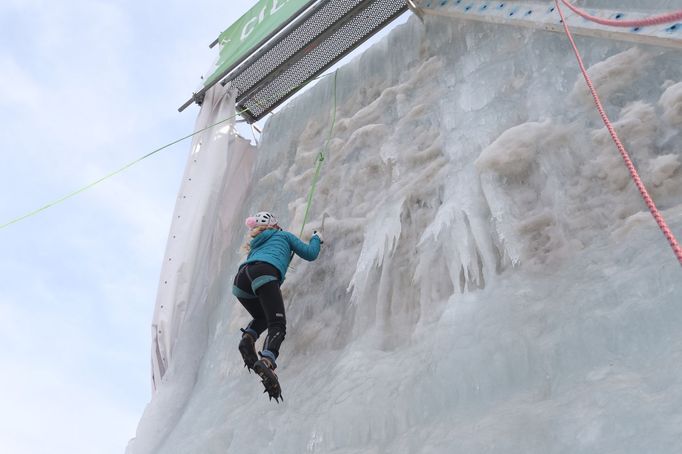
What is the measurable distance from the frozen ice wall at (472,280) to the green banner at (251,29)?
1.04 metres

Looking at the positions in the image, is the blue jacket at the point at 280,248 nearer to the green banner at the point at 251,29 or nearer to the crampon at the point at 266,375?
the crampon at the point at 266,375

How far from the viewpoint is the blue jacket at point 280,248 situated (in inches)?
135

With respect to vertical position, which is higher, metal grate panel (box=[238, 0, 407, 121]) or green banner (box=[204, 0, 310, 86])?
green banner (box=[204, 0, 310, 86])

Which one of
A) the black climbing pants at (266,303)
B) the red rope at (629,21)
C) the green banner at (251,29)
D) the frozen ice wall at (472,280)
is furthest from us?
the green banner at (251,29)

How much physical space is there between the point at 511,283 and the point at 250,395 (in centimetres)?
144

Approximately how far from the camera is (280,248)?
3.50m

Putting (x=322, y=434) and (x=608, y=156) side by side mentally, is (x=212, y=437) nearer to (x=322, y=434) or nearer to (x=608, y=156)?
(x=322, y=434)

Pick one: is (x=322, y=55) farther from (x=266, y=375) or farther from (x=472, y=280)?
(x=266, y=375)

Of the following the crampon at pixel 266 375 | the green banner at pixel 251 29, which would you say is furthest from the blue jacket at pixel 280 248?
the green banner at pixel 251 29

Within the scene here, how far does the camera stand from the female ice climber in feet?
10.2

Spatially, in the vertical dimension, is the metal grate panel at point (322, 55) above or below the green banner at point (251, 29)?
below

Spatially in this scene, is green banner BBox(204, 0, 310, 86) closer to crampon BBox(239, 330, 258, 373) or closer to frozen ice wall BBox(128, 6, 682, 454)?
frozen ice wall BBox(128, 6, 682, 454)

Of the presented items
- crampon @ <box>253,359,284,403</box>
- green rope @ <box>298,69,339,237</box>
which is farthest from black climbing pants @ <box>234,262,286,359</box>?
→ green rope @ <box>298,69,339,237</box>

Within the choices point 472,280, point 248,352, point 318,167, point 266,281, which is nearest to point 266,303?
point 266,281
